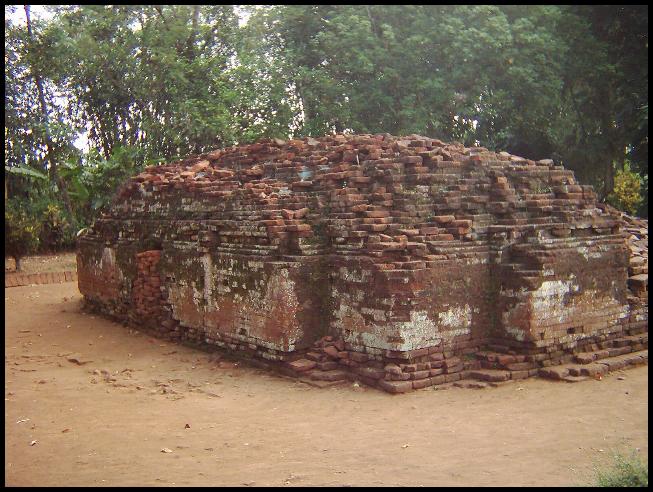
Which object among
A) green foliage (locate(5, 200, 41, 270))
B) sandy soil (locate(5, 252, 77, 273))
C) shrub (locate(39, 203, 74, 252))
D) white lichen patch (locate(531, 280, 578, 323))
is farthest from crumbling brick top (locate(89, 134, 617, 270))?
shrub (locate(39, 203, 74, 252))

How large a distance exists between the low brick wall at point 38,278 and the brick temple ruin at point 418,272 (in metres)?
8.52

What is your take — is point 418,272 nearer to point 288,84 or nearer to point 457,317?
point 457,317

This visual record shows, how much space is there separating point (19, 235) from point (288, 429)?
1166 centimetres

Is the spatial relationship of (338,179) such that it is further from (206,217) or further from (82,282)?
(82,282)

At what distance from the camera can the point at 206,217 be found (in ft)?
28.3

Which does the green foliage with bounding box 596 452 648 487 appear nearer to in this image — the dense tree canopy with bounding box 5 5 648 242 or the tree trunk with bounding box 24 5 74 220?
the dense tree canopy with bounding box 5 5 648 242

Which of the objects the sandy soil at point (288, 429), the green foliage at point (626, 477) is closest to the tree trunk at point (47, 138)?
the sandy soil at point (288, 429)

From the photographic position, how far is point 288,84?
63.6 ft

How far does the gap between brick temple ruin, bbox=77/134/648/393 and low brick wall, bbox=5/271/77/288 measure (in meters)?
8.52

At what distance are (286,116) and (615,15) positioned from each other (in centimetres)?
1113

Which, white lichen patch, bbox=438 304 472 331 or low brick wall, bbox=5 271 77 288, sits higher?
white lichen patch, bbox=438 304 472 331

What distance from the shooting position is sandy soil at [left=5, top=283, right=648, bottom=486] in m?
4.62

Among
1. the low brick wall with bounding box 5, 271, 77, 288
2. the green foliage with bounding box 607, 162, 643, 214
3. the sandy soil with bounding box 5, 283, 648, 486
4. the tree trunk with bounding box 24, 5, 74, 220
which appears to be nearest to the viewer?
the sandy soil with bounding box 5, 283, 648, 486

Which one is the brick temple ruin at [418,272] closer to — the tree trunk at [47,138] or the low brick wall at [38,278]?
the low brick wall at [38,278]
